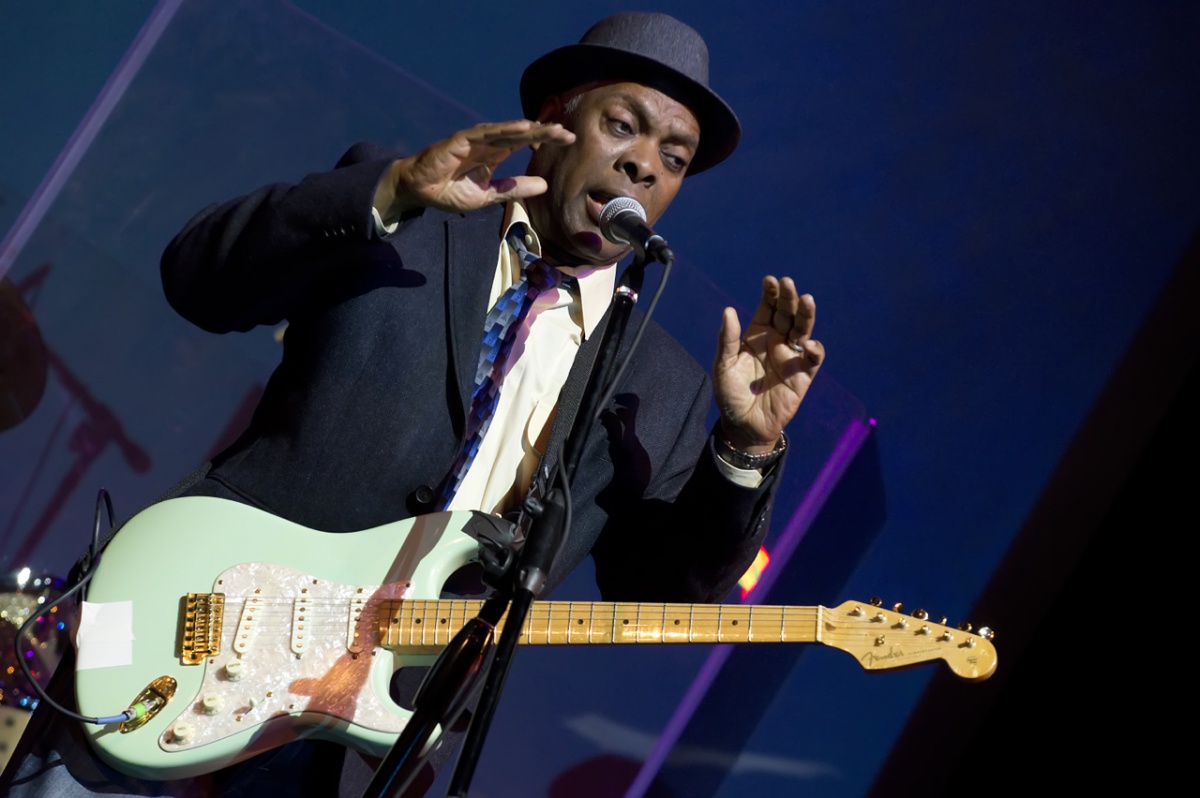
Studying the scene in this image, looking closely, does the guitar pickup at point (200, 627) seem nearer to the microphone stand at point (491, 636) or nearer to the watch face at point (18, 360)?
the microphone stand at point (491, 636)

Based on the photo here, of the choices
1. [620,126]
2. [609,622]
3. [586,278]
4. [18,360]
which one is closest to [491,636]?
[609,622]

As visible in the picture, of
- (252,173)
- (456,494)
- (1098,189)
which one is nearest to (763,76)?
(1098,189)

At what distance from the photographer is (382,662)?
70.5 inches

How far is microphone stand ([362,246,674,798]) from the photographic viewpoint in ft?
4.30

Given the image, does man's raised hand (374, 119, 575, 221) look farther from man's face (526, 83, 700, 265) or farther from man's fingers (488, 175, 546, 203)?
man's face (526, 83, 700, 265)

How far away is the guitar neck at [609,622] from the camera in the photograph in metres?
1.81

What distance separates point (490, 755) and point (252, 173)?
162 centimetres

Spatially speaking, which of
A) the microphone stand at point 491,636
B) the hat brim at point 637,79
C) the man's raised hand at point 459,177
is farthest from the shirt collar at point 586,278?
the microphone stand at point 491,636

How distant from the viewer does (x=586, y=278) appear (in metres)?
2.21

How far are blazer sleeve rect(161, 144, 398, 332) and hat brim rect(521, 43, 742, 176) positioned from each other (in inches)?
16.6

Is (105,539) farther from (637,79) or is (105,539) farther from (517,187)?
(637,79)

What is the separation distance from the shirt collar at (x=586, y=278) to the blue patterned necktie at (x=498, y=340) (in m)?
0.01

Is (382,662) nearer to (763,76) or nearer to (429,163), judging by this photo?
(429,163)

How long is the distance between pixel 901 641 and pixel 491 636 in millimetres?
800
